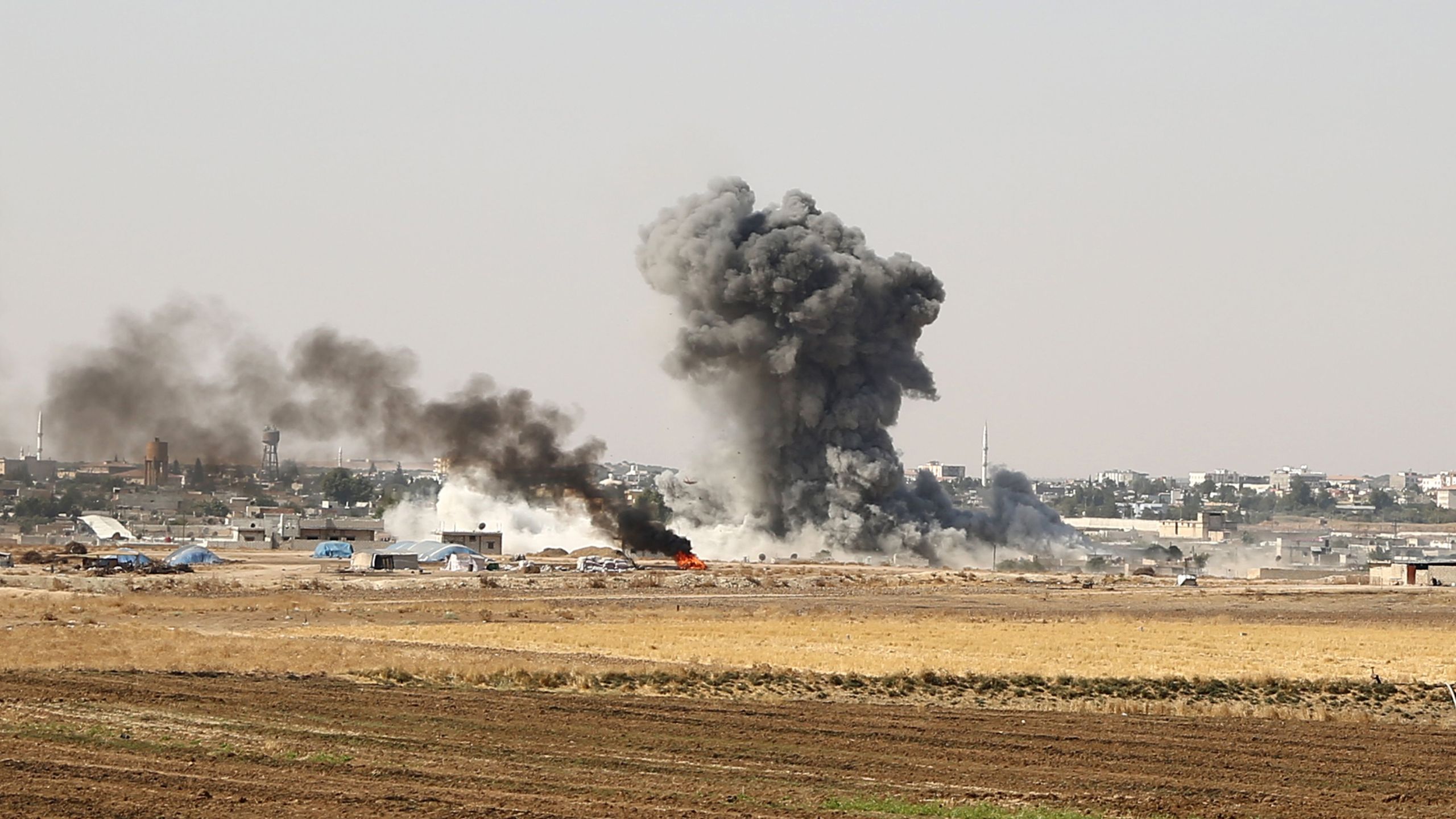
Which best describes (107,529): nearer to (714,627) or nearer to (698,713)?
(714,627)

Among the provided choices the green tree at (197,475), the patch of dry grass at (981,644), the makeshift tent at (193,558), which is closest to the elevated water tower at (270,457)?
the green tree at (197,475)

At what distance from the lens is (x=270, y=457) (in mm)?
189250

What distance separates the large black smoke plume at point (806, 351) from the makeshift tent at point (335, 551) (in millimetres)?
28038

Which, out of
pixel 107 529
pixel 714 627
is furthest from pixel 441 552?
pixel 714 627

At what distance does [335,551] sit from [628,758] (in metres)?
106

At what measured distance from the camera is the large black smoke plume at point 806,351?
12412 centimetres

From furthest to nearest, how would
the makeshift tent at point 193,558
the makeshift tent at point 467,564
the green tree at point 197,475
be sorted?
the green tree at point 197,475 → the makeshift tent at point 467,564 → the makeshift tent at point 193,558

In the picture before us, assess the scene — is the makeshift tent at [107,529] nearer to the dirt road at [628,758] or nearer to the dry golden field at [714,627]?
the dry golden field at [714,627]

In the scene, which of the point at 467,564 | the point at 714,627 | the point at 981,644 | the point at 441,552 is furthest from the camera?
the point at 441,552

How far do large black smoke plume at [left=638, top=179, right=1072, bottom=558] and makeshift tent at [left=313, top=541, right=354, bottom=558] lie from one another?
2804cm

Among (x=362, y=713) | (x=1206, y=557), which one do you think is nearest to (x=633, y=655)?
(x=362, y=713)

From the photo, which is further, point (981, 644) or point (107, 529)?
point (107, 529)

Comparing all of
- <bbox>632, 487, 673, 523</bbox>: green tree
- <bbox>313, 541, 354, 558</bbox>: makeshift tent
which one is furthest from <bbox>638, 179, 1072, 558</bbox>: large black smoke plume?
<bbox>313, 541, 354, 558</bbox>: makeshift tent

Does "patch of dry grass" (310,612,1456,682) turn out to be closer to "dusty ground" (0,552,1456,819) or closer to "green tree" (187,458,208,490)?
"dusty ground" (0,552,1456,819)
